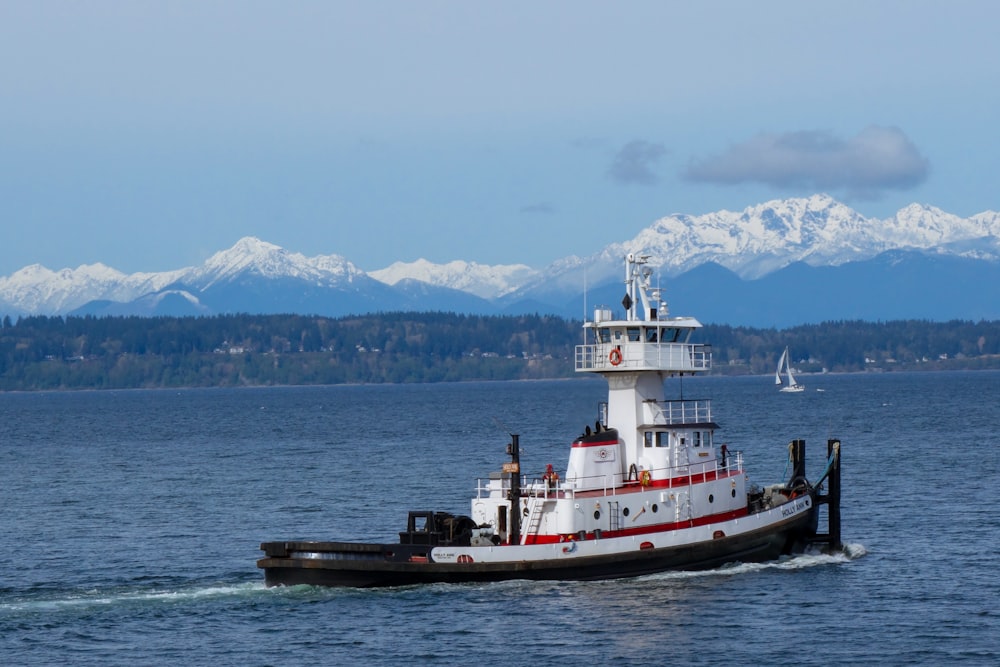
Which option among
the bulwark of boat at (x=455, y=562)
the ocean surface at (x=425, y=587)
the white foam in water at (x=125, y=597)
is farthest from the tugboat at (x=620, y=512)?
the white foam in water at (x=125, y=597)

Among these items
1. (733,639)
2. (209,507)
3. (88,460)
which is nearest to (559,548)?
(733,639)

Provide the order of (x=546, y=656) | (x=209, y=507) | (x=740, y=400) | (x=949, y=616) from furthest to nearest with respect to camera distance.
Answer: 1. (x=740, y=400)
2. (x=209, y=507)
3. (x=949, y=616)
4. (x=546, y=656)

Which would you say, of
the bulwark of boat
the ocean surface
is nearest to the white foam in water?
the ocean surface

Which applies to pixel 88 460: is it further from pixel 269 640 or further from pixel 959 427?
pixel 269 640

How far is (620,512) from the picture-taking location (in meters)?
45.7

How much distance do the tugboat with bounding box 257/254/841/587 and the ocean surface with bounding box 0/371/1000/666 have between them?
59cm

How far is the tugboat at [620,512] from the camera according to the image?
1736 inches

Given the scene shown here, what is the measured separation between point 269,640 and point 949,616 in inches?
691

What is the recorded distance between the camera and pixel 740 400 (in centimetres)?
19775

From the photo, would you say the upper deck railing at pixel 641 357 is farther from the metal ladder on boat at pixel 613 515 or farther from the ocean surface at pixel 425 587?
the ocean surface at pixel 425 587

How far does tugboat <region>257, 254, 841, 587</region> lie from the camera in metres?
44.1

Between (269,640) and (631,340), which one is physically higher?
(631,340)

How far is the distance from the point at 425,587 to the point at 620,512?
597cm

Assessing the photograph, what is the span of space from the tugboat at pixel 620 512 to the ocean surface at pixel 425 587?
0.59 m
